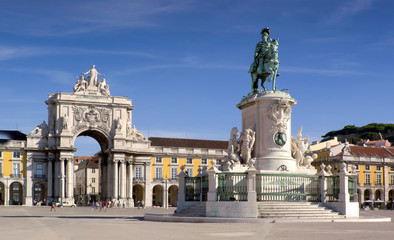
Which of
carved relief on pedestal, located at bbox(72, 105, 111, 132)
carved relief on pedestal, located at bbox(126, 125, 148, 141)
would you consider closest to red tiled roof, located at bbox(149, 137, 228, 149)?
carved relief on pedestal, located at bbox(126, 125, 148, 141)

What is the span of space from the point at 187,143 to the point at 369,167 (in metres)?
29.4

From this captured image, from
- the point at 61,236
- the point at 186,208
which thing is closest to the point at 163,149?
the point at 186,208

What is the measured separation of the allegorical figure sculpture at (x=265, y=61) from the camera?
27.8 m

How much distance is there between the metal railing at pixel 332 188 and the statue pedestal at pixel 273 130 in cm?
161

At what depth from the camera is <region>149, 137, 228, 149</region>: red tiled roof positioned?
98.9 m

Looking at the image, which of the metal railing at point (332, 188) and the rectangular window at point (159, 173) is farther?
the rectangular window at point (159, 173)

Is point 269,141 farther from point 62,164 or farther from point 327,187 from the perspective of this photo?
point 62,164

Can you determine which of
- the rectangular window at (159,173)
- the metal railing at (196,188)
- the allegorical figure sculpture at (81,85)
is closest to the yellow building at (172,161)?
the rectangular window at (159,173)

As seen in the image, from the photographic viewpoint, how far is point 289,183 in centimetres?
2564

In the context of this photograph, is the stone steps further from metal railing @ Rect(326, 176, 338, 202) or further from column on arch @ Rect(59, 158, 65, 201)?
column on arch @ Rect(59, 158, 65, 201)

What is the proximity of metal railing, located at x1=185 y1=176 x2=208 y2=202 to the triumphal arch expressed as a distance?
54.4 m

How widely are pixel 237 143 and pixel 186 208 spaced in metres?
3.88

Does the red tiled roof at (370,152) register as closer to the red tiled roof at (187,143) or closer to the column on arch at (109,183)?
the red tiled roof at (187,143)

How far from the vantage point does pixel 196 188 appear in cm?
2852
